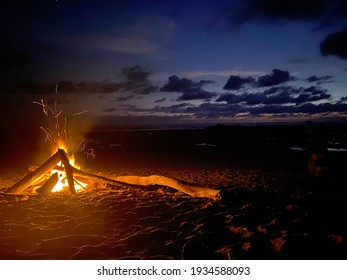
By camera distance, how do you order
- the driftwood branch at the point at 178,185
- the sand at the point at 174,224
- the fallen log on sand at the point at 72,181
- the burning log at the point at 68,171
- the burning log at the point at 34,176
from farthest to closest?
the burning log at the point at 68,171 → the burning log at the point at 34,176 → the fallen log on sand at the point at 72,181 → the driftwood branch at the point at 178,185 → the sand at the point at 174,224

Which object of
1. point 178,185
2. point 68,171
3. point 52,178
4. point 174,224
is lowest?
point 174,224

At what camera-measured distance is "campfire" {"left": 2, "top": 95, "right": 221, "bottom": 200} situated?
5.65 m

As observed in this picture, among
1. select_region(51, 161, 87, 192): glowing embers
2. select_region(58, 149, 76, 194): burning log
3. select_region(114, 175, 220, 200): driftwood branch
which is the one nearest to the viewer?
select_region(114, 175, 220, 200): driftwood branch

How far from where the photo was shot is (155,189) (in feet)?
19.9

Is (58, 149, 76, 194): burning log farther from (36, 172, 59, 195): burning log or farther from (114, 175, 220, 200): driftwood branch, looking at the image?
(114, 175, 220, 200): driftwood branch

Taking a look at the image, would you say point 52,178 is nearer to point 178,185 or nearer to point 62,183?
point 62,183

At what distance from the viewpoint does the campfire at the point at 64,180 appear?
5.65 m

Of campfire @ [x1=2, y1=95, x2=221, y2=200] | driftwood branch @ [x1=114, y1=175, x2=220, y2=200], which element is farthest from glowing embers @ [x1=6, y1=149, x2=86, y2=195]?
driftwood branch @ [x1=114, y1=175, x2=220, y2=200]

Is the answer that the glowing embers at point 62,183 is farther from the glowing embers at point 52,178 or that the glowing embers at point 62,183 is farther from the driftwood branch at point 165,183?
the driftwood branch at point 165,183

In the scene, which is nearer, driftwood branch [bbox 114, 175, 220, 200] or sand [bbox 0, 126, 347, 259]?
sand [bbox 0, 126, 347, 259]

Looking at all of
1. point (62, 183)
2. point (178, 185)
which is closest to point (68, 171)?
point (62, 183)

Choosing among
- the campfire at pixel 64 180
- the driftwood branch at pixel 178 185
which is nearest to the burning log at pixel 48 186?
the campfire at pixel 64 180

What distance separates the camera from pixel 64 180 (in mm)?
6289

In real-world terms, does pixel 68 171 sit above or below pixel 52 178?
above
